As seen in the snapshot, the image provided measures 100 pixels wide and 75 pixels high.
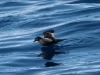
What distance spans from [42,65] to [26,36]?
3.89 metres

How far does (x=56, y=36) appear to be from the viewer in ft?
52.1

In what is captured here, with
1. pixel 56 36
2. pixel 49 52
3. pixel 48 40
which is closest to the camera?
pixel 49 52

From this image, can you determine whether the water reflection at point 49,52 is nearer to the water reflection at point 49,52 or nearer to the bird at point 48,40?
the water reflection at point 49,52

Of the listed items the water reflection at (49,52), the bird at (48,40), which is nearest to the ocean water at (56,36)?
the water reflection at (49,52)

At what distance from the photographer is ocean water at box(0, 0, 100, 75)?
12.1m

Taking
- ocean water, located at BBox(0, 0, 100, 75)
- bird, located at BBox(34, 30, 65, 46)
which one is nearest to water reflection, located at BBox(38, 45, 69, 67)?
ocean water, located at BBox(0, 0, 100, 75)

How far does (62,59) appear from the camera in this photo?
1292 cm

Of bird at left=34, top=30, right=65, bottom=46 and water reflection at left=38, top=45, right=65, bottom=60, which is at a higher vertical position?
bird at left=34, top=30, right=65, bottom=46

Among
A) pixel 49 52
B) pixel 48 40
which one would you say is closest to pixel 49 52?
pixel 49 52

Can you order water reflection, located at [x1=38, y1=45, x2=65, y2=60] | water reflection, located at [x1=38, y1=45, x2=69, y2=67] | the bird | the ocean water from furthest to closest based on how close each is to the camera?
the bird
water reflection, located at [x1=38, y1=45, x2=65, y2=60]
water reflection, located at [x1=38, y1=45, x2=69, y2=67]
the ocean water

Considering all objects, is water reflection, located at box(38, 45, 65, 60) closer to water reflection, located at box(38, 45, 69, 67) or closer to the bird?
water reflection, located at box(38, 45, 69, 67)

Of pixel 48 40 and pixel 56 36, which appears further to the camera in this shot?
pixel 56 36

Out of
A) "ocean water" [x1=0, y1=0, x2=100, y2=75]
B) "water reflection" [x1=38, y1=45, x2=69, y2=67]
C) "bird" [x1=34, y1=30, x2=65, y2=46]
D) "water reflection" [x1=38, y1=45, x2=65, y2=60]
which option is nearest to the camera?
"ocean water" [x1=0, y1=0, x2=100, y2=75]

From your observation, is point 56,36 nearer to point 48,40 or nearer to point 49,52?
point 48,40
